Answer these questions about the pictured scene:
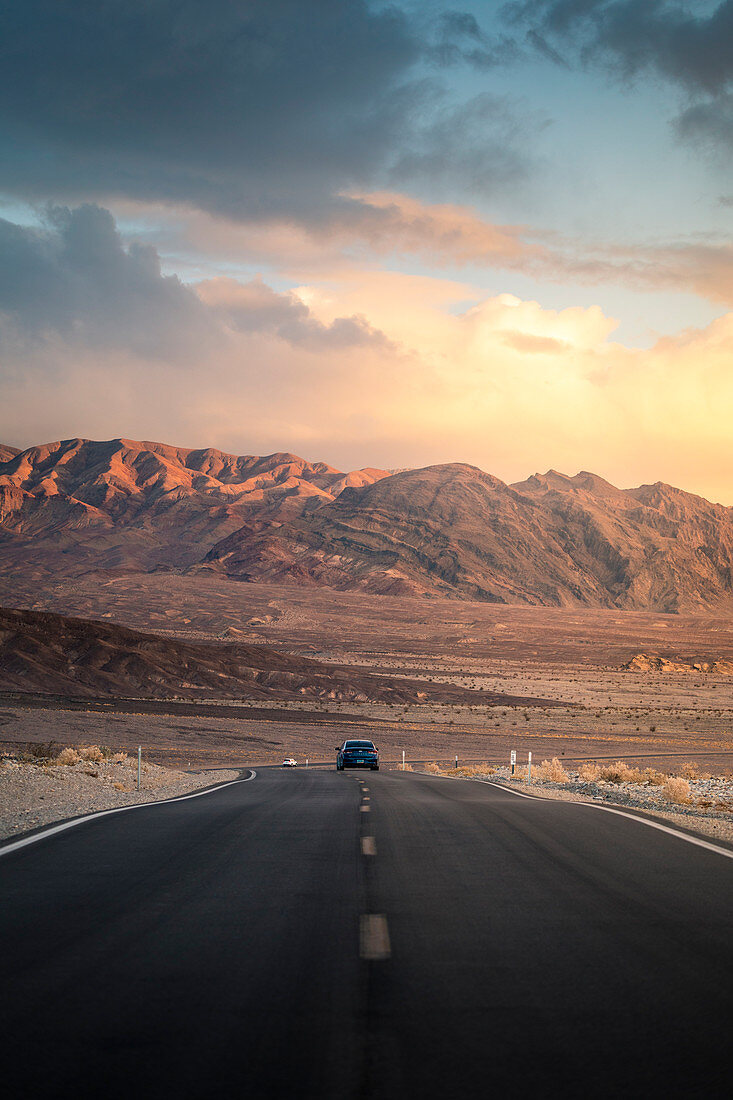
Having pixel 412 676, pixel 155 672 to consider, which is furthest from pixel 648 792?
pixel 412 676

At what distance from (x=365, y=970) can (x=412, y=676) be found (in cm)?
10969

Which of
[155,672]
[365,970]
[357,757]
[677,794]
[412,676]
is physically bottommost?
[357,757]

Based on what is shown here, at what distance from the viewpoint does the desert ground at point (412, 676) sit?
54500 millimetres

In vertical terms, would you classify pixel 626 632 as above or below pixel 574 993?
above

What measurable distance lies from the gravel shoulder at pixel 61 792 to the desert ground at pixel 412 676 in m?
15.5

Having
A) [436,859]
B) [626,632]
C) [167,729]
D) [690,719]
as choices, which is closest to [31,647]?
[167,729]

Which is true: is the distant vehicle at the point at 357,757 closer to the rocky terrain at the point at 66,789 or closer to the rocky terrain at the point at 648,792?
the rocky terrain at the point at 648,792

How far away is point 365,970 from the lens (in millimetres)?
5500

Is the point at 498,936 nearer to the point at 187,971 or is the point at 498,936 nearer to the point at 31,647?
the point at 187,971

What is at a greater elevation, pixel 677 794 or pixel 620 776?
pixel 677 794

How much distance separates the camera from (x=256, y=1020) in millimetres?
4633

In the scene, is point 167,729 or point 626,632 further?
point 626,632

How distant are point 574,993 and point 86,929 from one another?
3401 millimetres

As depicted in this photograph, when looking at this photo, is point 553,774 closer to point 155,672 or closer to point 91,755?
point 91,755
